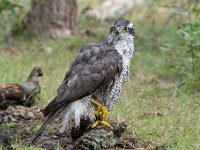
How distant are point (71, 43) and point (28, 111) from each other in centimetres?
379

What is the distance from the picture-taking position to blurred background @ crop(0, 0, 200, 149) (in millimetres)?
6289

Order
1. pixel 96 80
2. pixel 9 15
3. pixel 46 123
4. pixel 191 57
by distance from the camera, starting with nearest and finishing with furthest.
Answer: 1. pixel 46 123
2. pixel 96 80
3. pixel 191 57
4. pixel 9 15

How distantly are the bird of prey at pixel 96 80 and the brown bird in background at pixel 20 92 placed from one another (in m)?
1.41

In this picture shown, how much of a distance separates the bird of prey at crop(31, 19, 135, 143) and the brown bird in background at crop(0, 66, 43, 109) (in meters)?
1.41

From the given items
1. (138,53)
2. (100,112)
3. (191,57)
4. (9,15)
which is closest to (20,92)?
(100,112)

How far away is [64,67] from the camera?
9367 millimetres

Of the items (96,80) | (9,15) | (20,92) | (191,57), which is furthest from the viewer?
(9,15)

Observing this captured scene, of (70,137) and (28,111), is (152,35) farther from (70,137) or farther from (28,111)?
(70,137)

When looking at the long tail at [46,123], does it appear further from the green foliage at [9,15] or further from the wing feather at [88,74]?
the green foliage at [9,15]

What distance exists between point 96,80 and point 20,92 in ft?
5.68

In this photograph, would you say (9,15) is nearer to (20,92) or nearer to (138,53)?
(138,53)

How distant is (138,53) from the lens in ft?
32.3

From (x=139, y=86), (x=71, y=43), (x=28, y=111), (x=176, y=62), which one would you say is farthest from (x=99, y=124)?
(x=71, y=43)

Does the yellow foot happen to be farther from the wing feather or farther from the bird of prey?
the wing feather
